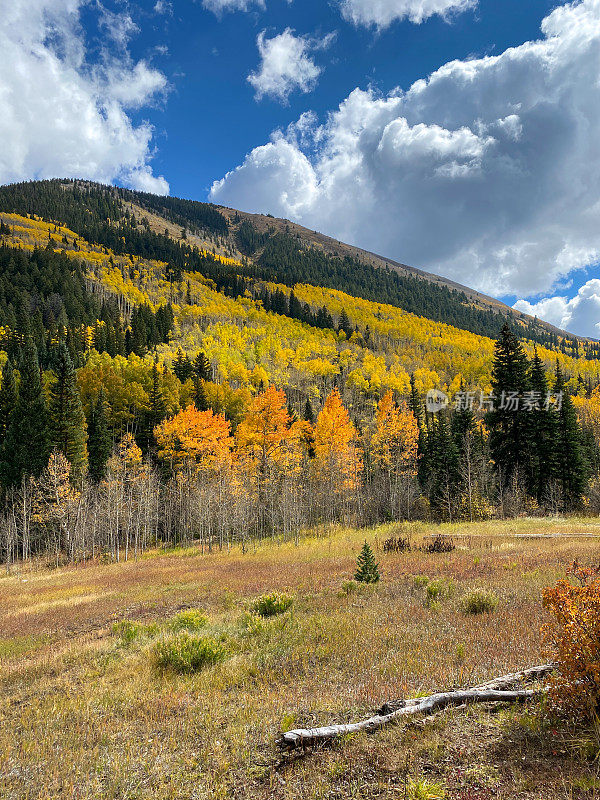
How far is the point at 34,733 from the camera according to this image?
5.95 meters

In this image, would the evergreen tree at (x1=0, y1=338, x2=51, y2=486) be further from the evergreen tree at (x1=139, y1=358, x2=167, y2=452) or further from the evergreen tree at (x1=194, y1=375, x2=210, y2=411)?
the evergreen tree at (x1=194, y1=375, x2=210, y2=411)

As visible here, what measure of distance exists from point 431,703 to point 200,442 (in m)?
37.3

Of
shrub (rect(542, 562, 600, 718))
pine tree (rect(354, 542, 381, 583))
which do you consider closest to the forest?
pine tree (rect(354, 542, 381, 583))

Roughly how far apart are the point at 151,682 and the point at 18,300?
119 metres

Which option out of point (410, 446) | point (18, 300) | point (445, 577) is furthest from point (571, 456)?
point (18, 300)

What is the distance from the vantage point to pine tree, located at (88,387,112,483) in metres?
47.7

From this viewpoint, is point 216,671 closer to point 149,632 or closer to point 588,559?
point 149,632

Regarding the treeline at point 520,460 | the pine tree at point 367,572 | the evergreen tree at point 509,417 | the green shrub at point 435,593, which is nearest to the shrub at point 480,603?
the green shrub at point 435,593

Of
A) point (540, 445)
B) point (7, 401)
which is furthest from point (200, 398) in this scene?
point (540, 445)

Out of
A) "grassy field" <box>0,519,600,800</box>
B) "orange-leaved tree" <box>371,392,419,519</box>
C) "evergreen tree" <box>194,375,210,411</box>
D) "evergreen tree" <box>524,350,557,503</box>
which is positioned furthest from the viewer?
"evergreen tree" <box>194,375,210,411</box>

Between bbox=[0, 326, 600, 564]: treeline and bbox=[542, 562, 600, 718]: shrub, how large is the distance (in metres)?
28.5

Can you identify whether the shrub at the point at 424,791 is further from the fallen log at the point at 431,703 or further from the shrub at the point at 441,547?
the shrub at the point at 441,547

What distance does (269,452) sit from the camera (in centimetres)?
3397

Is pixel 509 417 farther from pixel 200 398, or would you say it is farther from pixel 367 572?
pixel 200 398
